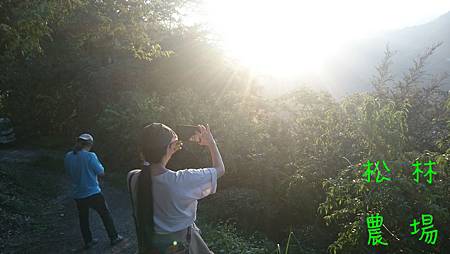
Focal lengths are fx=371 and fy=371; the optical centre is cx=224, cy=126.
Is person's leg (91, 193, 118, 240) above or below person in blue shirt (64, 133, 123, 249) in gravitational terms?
below

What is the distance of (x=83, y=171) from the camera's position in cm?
489

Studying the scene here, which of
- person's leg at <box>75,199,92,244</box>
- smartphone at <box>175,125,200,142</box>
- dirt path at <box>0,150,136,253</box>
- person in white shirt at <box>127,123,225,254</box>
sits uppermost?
smartphone at <box>175,125,200,142</box>

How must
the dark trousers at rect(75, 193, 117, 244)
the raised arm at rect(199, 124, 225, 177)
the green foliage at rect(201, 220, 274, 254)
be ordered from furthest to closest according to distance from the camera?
the green foliage at rect(201, 220, 274, 254)
the dark trousers at rect(75, 193, 117, 244)
the raised arm at rect(199, 124, 225, 177)

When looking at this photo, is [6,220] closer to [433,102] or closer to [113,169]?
[113,169]

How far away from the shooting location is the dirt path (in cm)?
560

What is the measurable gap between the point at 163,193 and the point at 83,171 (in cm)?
292

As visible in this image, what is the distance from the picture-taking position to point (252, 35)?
14.3 meters

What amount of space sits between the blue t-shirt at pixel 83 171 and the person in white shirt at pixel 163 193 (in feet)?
8.79

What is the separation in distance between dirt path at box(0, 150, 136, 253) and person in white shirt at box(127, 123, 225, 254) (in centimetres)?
336

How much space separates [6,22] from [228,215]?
509 cm

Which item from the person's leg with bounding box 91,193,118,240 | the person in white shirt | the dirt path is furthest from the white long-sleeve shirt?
the dirt path

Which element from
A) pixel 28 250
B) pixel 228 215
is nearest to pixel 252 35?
pixel 228 215

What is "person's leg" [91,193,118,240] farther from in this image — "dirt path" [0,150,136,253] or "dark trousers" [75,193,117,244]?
"dirt path" [0,150,136,253]

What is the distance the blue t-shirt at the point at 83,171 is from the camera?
4.90 meters
